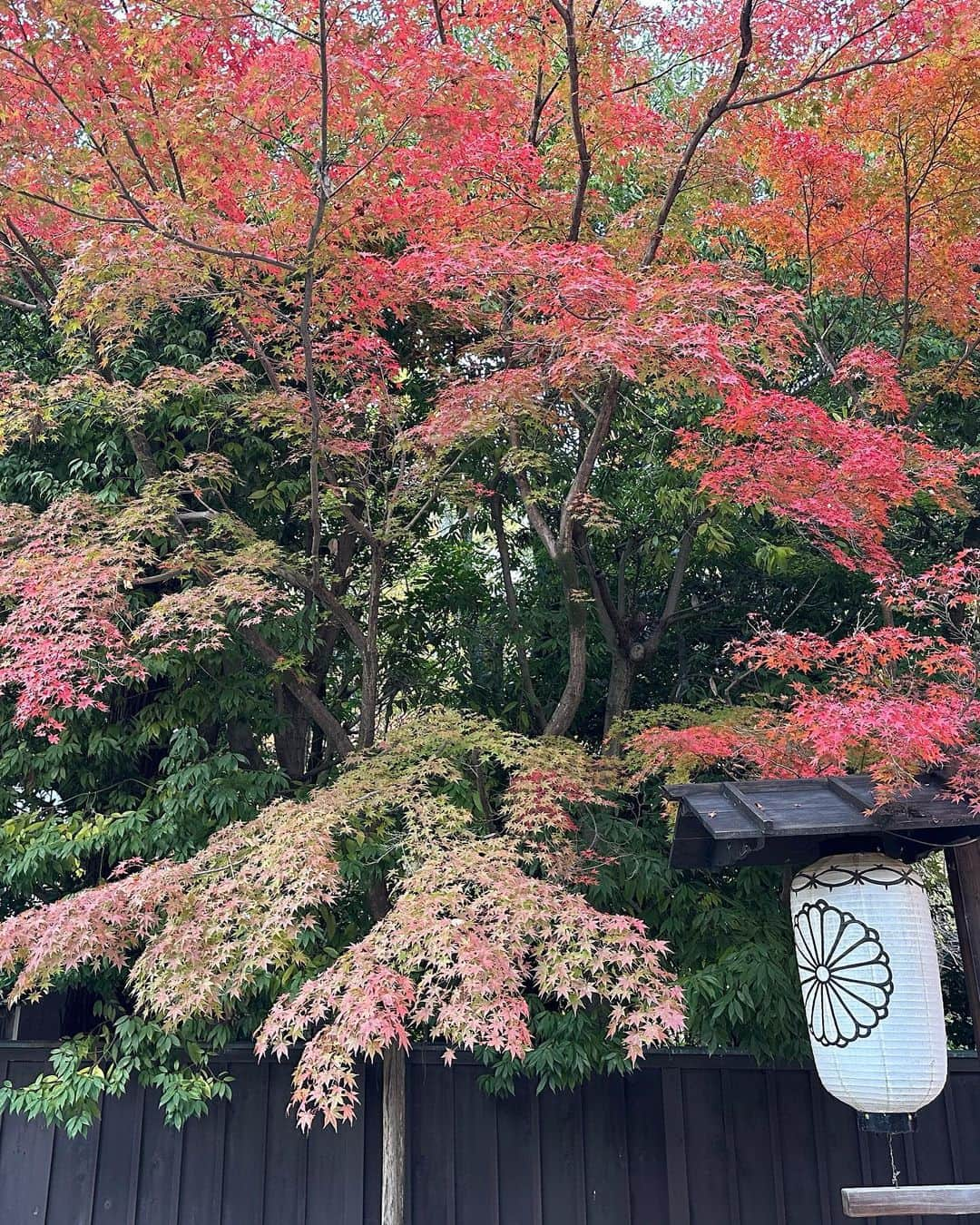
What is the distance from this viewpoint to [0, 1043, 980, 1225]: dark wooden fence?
5949 mm

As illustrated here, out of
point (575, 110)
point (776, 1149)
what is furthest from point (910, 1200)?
point (575, 110)

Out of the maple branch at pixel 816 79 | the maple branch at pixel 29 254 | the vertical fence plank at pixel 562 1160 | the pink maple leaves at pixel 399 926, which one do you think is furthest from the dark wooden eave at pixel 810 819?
the maple branch at pixel 29 254

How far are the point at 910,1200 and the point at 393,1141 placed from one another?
3.10 metres

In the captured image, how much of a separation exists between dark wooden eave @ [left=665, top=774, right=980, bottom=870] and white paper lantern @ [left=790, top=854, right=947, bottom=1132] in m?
0.13

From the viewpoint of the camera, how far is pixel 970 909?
4320 millimetres

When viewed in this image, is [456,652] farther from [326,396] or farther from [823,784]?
[823,784]

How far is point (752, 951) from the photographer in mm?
5559

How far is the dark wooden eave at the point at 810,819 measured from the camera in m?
4.02

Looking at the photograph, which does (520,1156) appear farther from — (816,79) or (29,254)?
(29,254)

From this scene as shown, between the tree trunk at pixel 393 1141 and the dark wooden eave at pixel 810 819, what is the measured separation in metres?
2.53

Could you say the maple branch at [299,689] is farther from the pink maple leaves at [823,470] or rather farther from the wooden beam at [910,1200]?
the wooden beam at [910,1200]

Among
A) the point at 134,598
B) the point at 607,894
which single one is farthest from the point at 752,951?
the point at 134,598

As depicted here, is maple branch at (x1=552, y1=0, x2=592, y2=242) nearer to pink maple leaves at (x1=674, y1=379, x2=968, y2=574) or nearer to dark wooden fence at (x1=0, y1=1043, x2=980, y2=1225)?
pink maple leaves at (x1=674, y1=379, x2=968, y2=574)

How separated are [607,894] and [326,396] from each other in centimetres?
392
